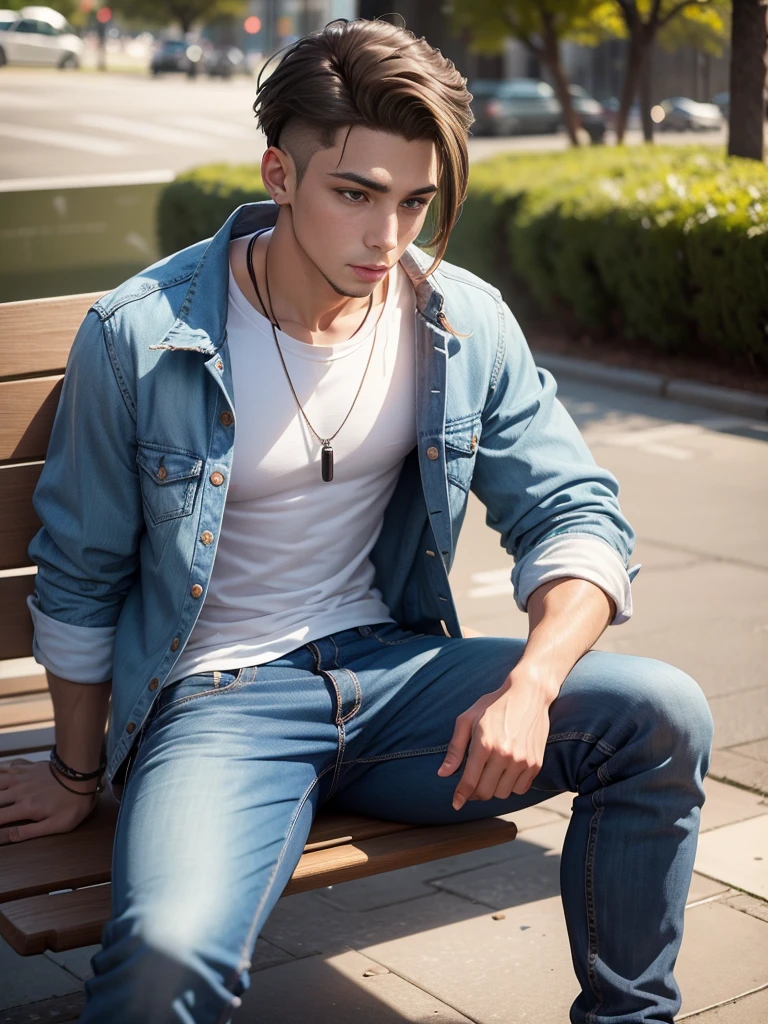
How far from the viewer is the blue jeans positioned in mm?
Result: 1996

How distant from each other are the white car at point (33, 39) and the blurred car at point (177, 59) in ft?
106

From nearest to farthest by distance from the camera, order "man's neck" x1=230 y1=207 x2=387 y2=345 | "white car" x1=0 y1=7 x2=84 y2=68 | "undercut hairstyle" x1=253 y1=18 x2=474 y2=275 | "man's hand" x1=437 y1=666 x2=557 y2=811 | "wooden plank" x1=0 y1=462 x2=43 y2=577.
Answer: "man's hand" x1=437 y1=666 x2=557 y2=811
"undercut hairstyle" x1=253 y1=18 x2=474 y2=275
"man's neck" x1=230 y1=207 x2=387 y2=345
"wooden plank" x1=0 y1=462 x2=43 y2=577
"white car" x1=0 y1=7 x2=84 y2=68

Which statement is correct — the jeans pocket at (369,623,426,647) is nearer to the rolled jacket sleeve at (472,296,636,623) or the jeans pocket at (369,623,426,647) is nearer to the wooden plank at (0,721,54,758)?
the rolled jacket sleeve at (472,296,636,623)

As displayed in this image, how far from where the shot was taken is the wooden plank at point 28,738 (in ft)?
10.0

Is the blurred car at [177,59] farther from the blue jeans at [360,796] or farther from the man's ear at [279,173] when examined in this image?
the blue jeans at [360,796]

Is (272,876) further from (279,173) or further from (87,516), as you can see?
(279,173)

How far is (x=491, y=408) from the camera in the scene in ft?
9.16

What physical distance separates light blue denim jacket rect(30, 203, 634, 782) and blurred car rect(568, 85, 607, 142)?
33033mm

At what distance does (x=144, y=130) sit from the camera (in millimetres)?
24125

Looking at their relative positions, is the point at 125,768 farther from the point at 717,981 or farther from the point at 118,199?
the point at 118,199

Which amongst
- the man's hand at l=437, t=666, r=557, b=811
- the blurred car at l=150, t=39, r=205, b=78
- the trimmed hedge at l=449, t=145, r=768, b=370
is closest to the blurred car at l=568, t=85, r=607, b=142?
the blurred car at l=150, t=39, r=205, b=78

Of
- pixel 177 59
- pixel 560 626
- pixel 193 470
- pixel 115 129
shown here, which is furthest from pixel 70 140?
pixel 177 59

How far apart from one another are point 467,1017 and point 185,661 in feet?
Answer: 3.06

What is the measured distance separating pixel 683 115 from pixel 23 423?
2772 cm
